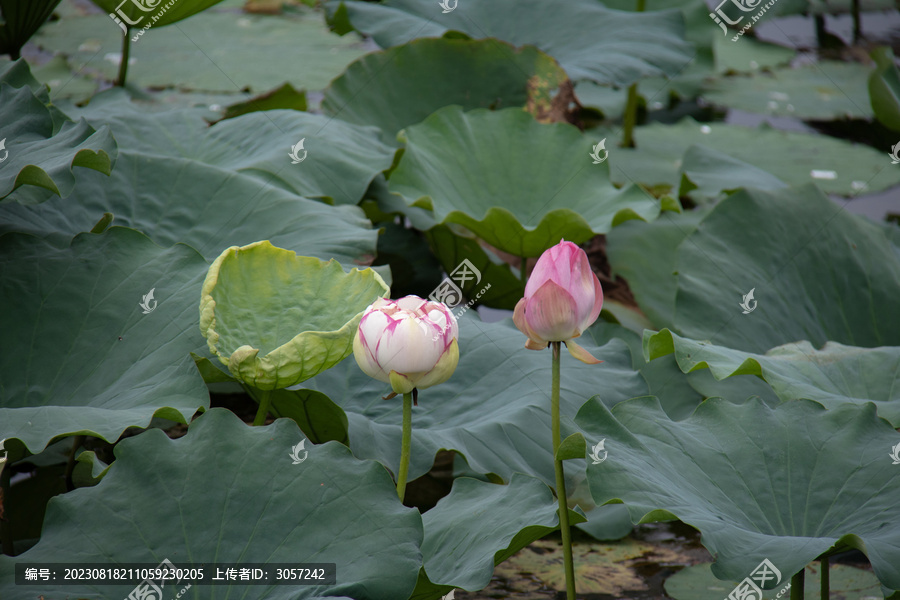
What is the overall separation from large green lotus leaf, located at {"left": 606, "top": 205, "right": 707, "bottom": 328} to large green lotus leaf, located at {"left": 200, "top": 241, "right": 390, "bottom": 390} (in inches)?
42.1

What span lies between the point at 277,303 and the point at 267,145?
2.64 feet

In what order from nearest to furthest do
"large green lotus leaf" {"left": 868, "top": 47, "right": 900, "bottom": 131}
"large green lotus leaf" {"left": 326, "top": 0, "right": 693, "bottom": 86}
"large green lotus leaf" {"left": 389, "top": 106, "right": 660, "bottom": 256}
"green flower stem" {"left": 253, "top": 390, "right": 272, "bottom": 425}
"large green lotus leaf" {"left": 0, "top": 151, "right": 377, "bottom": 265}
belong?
1. "green flower stem" {"left": 253, "top": 390, "right": 272, "bottom": 425}
2. "large green lotus leaf" {"left": 0, "top": 151, "right": 377, "bottom": 265}
3. "large green lotus leaf" {"left": 389, "top": 106, "right": 660, "bottom": 256}
4. "large green lotus leaf" {"left": 326, "top": 0, "right": 693, "bottom": 86}
5. "large green lotus leaf" {"left": 868, "top": 47, "right": 900, "bottom": 131}

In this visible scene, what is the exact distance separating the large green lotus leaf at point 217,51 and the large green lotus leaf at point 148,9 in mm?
1116

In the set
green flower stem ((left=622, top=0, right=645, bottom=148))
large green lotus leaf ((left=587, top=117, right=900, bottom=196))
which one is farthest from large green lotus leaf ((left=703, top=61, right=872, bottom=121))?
green flower stem ((left=622, top=0, right=645, bottom=148))

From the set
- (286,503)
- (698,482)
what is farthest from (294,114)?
(698,482)

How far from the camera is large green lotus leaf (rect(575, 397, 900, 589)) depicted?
102cm

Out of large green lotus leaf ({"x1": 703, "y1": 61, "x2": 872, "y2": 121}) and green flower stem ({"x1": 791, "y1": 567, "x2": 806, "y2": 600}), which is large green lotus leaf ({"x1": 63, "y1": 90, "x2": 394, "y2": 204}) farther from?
large green lotus leaf ({"x1": 703, "y1": 61, "x2": 872, "y2": 121})

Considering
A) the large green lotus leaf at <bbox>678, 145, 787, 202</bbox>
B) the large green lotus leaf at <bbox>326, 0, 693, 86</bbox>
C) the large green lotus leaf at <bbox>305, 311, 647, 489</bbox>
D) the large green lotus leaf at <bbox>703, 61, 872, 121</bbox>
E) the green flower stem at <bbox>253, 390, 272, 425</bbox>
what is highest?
the large green lotus leaf at <bbox>326, 0, 693, 86</bbox>

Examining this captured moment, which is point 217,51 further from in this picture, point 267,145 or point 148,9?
point 267,145

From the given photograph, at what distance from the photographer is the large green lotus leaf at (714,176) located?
235cm

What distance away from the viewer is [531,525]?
3.50 feet

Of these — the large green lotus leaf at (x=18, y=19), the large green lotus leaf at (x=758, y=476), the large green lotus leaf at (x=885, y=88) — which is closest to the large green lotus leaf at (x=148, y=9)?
the large green lotus leaf at (x=18, y=19)

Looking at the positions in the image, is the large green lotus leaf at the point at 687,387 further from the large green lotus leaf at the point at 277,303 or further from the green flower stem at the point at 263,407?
the green flower stem at the point at 263,407

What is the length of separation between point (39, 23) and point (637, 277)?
5.62 feet
